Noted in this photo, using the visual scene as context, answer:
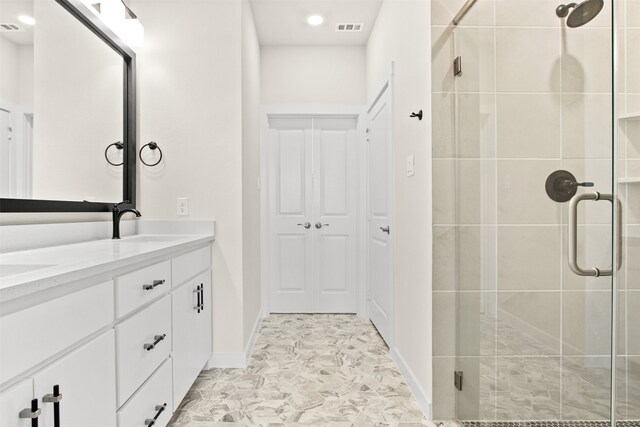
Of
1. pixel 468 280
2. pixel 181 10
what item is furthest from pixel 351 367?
pixel 181 10

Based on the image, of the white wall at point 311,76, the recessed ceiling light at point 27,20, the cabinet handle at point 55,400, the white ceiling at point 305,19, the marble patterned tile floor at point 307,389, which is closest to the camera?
the cabinet handle at point 55,400

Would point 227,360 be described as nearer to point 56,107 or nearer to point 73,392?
point 73,392

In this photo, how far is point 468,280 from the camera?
1.71 m

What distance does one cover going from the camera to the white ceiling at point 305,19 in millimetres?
3055

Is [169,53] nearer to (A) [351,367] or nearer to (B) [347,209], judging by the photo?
(B) [347,209]

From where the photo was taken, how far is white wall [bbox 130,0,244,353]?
2.49 metres

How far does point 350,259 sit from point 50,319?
3.17 metres

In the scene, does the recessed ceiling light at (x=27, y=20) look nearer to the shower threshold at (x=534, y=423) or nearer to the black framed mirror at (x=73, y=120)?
the black framed mirror at (x=73, y=120)

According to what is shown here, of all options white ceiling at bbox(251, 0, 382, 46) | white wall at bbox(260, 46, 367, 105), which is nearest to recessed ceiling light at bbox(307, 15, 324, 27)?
white ceiling at bbox(251, 0, 382, 46)

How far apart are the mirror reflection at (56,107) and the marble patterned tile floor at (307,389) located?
1.28m

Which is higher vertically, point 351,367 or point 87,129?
point 87,129

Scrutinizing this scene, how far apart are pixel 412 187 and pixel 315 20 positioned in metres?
1.97

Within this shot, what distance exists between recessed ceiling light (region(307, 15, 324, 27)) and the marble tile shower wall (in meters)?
1.67

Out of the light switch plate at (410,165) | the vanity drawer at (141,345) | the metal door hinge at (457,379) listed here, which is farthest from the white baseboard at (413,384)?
the vanity drawer at (141,345)
